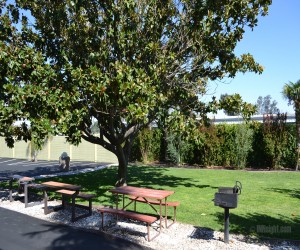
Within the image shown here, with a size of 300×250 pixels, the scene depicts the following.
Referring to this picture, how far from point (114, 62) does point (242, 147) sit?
10.9 metres

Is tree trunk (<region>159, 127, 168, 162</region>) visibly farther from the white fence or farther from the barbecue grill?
the barbecue grill

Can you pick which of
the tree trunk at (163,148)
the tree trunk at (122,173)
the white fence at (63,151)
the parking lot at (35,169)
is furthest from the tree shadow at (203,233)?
the white fence at (63,151)

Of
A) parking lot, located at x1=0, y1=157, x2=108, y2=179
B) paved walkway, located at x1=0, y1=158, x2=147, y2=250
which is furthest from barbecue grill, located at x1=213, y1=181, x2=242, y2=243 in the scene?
parking lot, located at x1=0, y1=157, x2=108, y2=179

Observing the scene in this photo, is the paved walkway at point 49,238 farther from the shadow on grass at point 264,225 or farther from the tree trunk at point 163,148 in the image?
the tree trunk at point 163,148

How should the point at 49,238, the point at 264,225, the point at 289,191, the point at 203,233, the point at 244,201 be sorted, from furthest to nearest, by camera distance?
the point at 289,191 → the point at 244,201 → the point at 264,225 → the point at 203,233 → the point at 49,238

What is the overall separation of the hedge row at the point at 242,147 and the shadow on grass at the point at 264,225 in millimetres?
8635

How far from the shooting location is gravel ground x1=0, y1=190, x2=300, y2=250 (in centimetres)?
546

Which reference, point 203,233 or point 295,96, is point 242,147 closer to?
point 295,96

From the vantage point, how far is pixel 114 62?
9477mm

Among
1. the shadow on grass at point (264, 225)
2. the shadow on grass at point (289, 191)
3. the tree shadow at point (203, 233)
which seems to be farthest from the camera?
the shadow on grass at point (289, 191)

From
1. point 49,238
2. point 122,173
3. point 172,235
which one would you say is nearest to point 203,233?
point 172,235

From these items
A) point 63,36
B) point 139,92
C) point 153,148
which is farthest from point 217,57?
point 153,148

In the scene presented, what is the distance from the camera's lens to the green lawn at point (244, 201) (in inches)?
256

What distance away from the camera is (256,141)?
17891 mm
